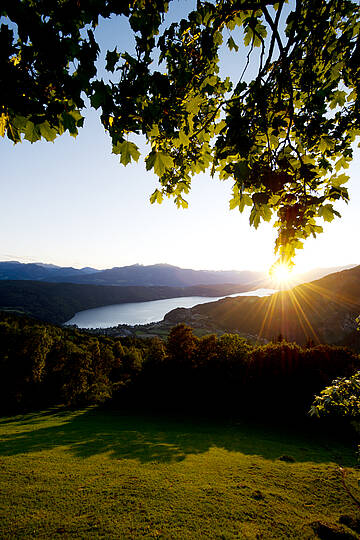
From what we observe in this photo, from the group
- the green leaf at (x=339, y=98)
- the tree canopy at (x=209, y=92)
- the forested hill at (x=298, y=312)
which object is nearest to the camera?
the tree canopy at (x=209, y=92)

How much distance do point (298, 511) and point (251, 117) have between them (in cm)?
968

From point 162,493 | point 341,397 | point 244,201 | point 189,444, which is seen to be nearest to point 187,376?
point 189,444

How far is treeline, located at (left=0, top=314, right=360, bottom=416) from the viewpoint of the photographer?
27.2 metres

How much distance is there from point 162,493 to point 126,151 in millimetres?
8916

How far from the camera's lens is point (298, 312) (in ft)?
457

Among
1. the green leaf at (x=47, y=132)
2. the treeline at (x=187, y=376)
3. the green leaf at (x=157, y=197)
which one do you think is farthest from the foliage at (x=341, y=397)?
the treeline at (x=187, y=376)

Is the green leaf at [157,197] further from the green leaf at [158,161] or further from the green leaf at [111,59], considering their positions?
the green leaf at [111,59]

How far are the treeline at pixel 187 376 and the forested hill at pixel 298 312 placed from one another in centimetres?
9834

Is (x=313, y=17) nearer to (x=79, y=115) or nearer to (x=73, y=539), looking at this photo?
(x=79, y=115)

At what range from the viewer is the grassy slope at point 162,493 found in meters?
5.47

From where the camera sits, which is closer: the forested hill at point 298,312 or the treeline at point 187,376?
the treeline at point 187,376

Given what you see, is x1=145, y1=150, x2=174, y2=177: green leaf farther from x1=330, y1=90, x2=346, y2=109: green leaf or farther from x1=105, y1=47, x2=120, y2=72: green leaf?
x1=330, y1=90, x2=346, y2=109: green leaf

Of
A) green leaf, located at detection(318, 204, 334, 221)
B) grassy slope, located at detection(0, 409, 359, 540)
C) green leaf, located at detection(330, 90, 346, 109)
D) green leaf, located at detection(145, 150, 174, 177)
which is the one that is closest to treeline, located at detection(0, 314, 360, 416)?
grassy slope, located at detection(0, 409, 359, 540)

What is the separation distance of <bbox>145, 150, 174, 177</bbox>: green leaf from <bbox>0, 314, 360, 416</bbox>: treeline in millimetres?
29393
